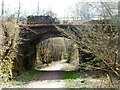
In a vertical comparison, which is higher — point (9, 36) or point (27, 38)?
point (9, 36)

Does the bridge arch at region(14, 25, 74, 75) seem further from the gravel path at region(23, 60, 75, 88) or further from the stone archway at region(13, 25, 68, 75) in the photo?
the gravel path at region(23, 60, 75, 88)

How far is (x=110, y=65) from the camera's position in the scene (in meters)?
4.95

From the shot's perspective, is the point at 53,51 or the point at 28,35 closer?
the point at 28,35

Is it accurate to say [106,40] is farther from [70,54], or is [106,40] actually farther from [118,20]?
[70,54]

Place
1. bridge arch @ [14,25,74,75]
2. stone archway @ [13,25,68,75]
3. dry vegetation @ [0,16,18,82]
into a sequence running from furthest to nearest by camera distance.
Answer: bridge arch @ [14,25,74,75], stone archway @ [13,25,68,75], dry vegetation @ [0,16,18,82]

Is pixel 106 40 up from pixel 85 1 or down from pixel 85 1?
down

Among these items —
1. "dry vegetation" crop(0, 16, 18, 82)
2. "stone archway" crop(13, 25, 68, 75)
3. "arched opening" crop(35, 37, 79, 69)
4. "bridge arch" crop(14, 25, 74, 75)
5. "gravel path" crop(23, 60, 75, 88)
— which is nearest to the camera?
"gravel path" crop(23, 60, 75, 88)

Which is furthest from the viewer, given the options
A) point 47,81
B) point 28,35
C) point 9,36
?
point 28,35

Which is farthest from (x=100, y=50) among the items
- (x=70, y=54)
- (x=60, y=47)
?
(x=60, y=47)

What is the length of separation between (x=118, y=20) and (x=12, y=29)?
25.6 ft

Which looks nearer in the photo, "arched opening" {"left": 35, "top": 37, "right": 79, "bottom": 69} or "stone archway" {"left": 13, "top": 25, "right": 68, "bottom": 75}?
"stone archway" {"left": 13, "top": 25, "right": 68, "bottom": 75}

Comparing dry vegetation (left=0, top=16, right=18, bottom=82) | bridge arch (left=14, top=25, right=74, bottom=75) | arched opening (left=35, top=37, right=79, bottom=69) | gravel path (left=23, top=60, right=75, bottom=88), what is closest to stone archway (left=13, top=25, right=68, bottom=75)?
bridge arch (left=14, top=25, right=74, bottom=75)

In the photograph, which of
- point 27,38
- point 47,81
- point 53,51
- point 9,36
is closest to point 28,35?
point 27,38

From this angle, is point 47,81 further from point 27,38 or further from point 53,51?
point 53,51
